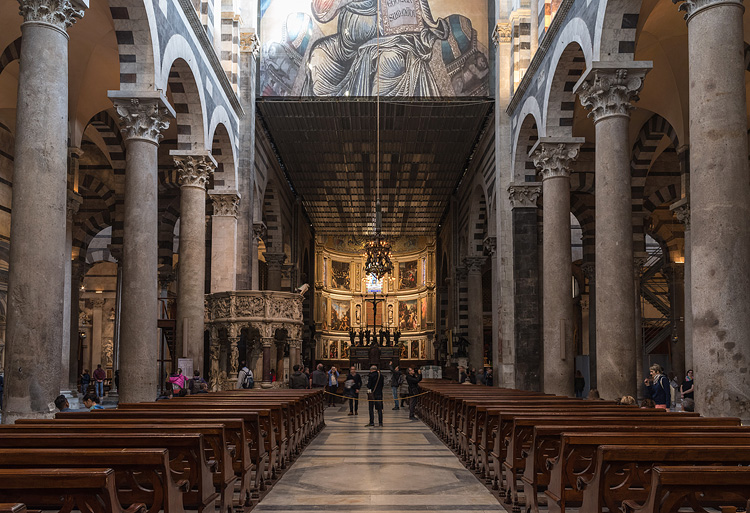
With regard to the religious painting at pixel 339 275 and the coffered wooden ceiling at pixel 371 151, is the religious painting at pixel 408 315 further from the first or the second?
the coffered wooden ceiling at pixel 371 151

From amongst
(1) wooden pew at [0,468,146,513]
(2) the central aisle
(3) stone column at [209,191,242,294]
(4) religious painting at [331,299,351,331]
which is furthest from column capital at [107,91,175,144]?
(4) religious painting at [331,299,351,331]

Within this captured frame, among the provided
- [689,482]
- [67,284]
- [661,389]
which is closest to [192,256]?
[67,284]

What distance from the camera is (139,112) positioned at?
39.7ft

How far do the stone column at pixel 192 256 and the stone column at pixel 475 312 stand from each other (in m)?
14.5

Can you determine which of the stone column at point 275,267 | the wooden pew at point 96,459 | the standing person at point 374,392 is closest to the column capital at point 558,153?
the standing person at point 374,392

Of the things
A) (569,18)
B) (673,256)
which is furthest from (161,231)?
(673,256)

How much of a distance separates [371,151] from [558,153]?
547 inches

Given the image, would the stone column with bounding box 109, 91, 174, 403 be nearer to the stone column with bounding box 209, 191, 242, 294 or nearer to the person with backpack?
the person with backpack

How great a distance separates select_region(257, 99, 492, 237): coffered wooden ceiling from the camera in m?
23.3

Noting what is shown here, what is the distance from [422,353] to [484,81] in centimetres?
2648

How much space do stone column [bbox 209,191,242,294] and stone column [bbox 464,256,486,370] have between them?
11968 millimetres

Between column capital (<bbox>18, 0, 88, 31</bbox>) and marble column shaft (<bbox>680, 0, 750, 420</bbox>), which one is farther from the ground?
column capital (<bbox>18, 0, 88, 31</bbox>)

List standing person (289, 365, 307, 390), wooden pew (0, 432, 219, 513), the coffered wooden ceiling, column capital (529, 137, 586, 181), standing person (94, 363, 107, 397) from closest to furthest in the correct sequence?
wooden pew (0, 432, 219, 513) < column capital (529, 137, 586, 181) < standing person (289, 365, 307, 390) < standing person (94, 363, 107, 397) < the coffered wooden ceiling

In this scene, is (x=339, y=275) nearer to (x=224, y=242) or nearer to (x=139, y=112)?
(x=224, y=242)
